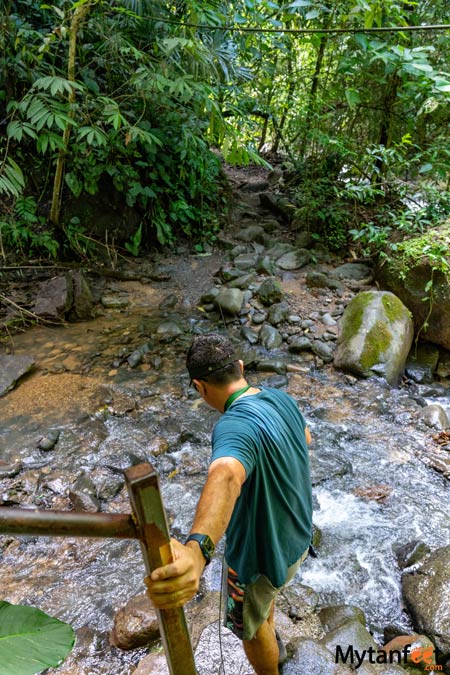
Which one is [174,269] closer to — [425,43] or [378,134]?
[378,134]

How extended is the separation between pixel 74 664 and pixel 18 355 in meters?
3.57

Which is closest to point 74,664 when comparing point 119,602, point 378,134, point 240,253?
point 119,602

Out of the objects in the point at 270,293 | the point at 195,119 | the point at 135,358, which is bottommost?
the point at 135,358

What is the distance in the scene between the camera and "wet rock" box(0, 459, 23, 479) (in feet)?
11.7

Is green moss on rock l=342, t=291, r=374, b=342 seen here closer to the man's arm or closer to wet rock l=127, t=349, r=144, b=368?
wet rock l=127, t=349, r=144, b=368

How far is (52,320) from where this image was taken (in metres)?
5.70

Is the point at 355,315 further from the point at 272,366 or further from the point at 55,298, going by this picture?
the point at 55,298

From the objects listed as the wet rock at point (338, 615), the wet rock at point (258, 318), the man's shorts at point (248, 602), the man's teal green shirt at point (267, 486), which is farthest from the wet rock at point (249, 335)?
the man's shorts at point (248, 602)

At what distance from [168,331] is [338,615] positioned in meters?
3.95

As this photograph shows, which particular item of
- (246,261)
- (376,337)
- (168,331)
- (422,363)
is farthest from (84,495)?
(246,261)

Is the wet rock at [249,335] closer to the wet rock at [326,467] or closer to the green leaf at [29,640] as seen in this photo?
the wet rock at [326,467]

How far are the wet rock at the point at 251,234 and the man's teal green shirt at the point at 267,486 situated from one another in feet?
21.5

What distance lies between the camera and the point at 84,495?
10.7 ft

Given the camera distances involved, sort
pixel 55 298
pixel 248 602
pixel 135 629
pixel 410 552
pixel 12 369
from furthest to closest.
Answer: pixel 55 298 → pixel 12 369 → pixel 410 552 → pixel 135 629 → pixel 248 602
